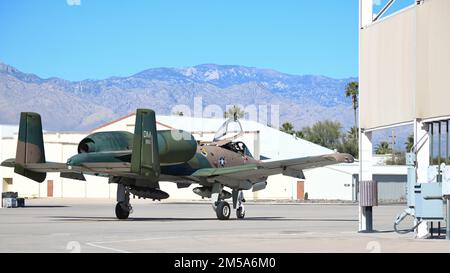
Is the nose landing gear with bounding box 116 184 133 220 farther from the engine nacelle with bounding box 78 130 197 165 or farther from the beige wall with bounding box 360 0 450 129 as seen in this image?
the beige wall with bounding box 360 0 450 129

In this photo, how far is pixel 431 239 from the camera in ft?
66.2

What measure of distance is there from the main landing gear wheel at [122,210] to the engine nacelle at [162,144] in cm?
271

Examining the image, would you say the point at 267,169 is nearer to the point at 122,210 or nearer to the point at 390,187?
the point at 122,210

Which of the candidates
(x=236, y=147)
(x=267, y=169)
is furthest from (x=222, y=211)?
(x=236, y=147)

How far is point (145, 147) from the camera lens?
27.1 meters

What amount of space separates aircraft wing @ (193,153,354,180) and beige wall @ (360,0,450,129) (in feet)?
21.9

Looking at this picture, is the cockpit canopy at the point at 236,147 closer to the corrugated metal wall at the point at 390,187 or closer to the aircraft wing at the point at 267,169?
the aircraft wing at the point at 267,169

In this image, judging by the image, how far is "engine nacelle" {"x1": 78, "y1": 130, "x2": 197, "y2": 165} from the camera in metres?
29.1

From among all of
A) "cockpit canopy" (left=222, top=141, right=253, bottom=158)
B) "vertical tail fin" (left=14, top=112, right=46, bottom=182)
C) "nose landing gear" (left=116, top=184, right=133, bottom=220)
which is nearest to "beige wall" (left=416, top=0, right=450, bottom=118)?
"nose landing gear" (left=116, top=184, right=133, bottom=220)

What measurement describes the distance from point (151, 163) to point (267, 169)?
6048mm
